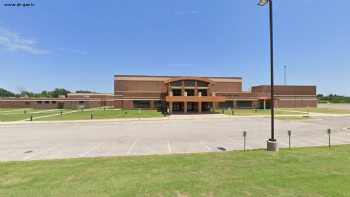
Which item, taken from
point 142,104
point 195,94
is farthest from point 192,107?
point 142,104

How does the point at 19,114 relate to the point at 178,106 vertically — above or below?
below

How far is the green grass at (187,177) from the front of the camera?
4.88m

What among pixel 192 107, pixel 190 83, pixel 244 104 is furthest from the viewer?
pixel 244 104

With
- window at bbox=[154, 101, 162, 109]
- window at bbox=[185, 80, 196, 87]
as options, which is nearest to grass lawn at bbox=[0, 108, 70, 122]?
window at bbox=[154, 101, 162, 109]

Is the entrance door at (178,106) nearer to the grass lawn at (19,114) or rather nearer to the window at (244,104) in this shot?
the window at (244,104)

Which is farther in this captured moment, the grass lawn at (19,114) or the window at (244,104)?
the window at (244,104)

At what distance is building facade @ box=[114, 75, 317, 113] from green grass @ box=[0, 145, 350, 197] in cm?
3486

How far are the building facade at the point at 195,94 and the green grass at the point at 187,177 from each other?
34856 millimetres

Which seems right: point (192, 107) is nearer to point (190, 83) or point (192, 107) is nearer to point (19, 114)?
point (190, 83)

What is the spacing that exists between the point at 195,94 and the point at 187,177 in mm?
41117

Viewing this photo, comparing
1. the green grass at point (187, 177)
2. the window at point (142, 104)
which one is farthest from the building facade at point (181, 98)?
the green grass at point (187, 177)

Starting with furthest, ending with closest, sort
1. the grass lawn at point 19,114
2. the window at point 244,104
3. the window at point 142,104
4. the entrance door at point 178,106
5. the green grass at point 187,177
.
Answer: the window at point 244,104 < the window at point 142,104 < the entrance door at point 178,106 < the grass lawn at point 19,114 < the green grass at point 187,177

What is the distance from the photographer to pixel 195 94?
46594mm

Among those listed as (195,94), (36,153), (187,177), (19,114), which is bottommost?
(36,153)
